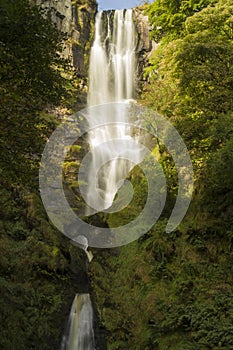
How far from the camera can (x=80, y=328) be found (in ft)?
42.4

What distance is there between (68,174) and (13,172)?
16968mm

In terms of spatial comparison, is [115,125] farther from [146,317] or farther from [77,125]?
[146,317]

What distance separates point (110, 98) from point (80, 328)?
2312 cm

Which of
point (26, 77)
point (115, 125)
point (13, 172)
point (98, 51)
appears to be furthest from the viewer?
point (98, 51)

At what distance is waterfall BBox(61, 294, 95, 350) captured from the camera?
12.4m

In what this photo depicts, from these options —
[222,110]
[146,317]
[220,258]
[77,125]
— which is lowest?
[146,317]

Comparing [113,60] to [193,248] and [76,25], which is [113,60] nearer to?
[76,25]

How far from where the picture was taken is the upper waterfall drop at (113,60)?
3266 centimetres

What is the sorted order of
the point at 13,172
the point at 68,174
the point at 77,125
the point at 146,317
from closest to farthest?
the point at 13,172 < the point at 146,317 < the point at 68,174 < the point at 77,125

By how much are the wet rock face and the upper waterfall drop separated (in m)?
0.70

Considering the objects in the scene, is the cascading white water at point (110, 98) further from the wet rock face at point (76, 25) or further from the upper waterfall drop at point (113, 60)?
the wet rock face at point (76, 25)

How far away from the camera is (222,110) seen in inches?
451

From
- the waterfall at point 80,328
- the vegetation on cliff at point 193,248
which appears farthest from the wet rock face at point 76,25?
the waterfall at point 80,328

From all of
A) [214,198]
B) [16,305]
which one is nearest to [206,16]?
[214,198]
